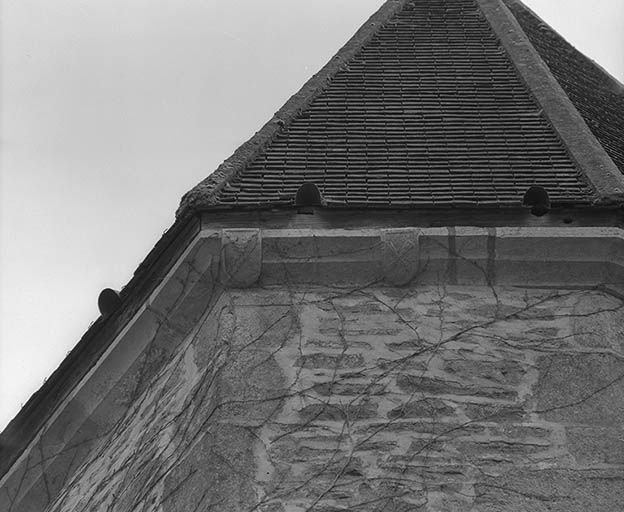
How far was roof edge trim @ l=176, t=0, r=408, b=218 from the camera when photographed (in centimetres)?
603

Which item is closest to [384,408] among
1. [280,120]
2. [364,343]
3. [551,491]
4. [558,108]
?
[364,343]

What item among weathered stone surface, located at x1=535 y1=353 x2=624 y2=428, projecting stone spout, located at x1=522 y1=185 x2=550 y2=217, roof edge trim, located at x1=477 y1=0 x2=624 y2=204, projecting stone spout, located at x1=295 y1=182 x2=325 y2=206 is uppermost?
projecting stone spout, located at x1=295 y1=182 x2=325 y2=206

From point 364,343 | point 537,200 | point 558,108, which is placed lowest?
point 364,343

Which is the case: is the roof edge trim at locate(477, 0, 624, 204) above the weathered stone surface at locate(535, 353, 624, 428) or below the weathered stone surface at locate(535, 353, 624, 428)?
above

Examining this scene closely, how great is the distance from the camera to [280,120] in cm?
718

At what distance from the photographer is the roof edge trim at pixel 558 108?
607 centimetres

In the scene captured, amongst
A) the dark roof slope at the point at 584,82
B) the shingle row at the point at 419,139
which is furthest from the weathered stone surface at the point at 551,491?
the dark roof slope at the point at 584,82

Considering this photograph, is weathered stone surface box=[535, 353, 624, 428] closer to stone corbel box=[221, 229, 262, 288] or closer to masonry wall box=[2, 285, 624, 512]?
masonry wall box=[2, 285, 624, 512]

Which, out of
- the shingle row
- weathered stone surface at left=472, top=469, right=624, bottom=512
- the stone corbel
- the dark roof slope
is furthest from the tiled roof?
weathered stone surface at left=472, top=469, right=624, bottom=512

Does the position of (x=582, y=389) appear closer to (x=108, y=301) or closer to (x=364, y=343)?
(x=364, y=343)

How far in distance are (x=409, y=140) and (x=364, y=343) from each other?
6.06ft

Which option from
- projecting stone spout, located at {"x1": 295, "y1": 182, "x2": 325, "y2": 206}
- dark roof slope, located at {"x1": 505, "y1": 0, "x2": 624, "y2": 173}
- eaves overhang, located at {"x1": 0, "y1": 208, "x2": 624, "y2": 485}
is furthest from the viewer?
dark roof slope, located at {"x1": 505, "y1": 0, "x2": 624, "y2": 173}

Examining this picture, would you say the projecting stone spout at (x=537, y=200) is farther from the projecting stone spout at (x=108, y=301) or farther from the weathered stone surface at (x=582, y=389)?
the projecting stone spout at (x=108, y=301)

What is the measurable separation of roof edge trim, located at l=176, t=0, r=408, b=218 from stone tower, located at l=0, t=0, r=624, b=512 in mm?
21
